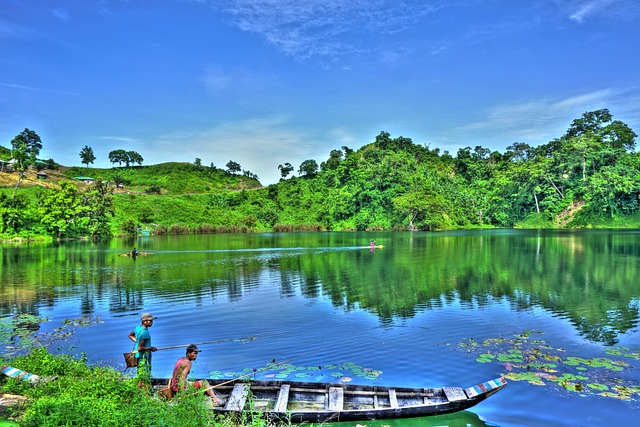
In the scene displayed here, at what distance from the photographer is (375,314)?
21.3m

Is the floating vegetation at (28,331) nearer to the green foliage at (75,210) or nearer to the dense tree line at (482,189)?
the green foliage at (75,210)

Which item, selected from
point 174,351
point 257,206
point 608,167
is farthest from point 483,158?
point 174,351

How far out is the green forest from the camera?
8262cm

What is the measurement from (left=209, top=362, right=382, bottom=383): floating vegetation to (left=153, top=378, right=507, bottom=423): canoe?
2278 mm

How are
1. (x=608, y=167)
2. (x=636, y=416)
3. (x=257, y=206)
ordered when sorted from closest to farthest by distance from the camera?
(x=636, y=416) → (x=608, y=167) → (x=257, y=206)

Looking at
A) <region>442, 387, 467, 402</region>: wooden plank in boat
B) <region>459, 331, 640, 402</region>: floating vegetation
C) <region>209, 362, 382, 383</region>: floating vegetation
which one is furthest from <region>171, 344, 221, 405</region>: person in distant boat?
<region>459, 331, 640, 402</region>: floating vegetation

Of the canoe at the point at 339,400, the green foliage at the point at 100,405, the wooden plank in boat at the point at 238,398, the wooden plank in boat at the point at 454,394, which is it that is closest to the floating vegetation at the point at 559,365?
the canoe at the point at 339,400

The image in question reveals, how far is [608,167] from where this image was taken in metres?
100

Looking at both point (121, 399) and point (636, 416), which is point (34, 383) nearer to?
point (121, 399)

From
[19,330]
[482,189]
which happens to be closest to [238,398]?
[19,330]

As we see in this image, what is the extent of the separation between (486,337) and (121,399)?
43.6 feet

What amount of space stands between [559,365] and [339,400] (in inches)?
318

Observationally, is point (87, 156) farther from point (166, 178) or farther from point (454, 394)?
point (454, 394)

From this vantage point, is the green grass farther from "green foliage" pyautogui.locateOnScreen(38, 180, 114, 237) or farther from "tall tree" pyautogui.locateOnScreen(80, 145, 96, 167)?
"tall tree" pyautogui.locateOnScreen(80, 145, 96, 167)
